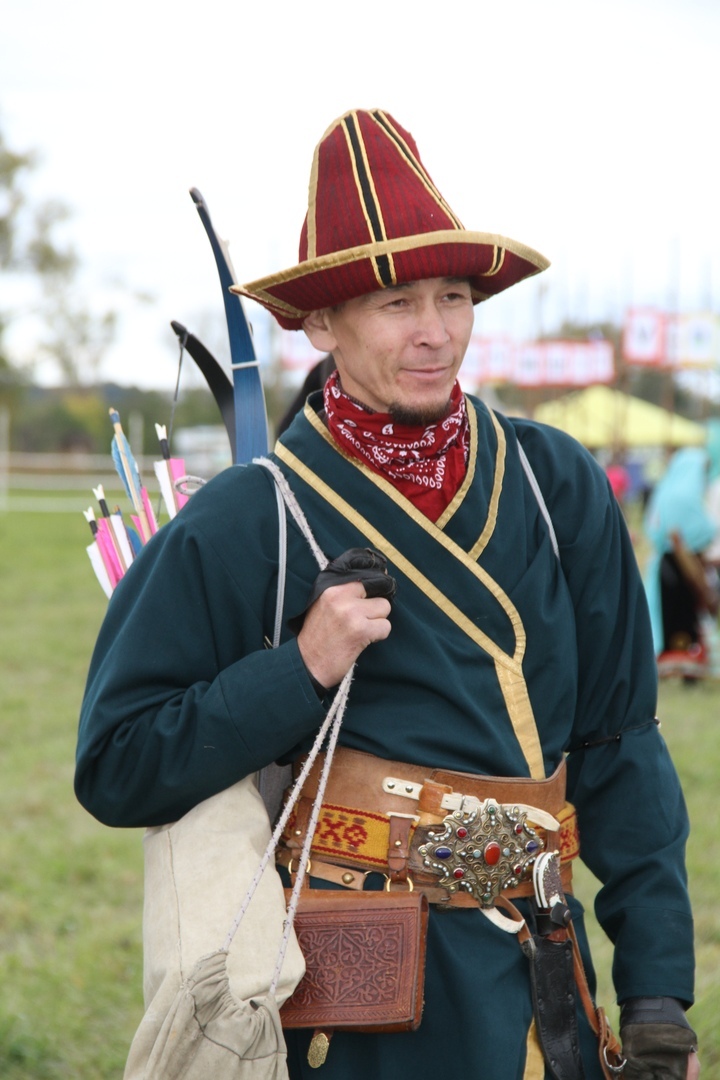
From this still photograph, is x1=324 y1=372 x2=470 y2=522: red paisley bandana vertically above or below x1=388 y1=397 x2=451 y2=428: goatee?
below

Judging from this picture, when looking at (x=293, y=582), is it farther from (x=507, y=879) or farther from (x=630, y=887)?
(x=630, y=887)

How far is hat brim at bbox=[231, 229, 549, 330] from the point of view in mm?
1753

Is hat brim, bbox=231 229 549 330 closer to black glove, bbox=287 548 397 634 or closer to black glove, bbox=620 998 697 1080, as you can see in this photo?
black glove, bbox=287 548 397 634

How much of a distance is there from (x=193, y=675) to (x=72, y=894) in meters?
2.95

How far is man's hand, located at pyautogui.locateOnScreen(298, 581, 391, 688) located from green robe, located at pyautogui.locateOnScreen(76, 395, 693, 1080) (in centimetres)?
3

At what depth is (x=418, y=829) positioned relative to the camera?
1.74 meters

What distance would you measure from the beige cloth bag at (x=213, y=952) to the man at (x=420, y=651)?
67mm

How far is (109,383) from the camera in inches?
1794

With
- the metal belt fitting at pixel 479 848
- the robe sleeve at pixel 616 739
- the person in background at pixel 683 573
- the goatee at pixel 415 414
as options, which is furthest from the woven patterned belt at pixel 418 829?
the person in background at pixel 683 573

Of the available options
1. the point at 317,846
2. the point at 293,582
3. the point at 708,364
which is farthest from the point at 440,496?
the point at 708,364

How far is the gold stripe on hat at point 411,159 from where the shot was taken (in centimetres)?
186

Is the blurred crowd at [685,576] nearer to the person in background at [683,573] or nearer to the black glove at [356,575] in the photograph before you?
the person in background at [683,573]

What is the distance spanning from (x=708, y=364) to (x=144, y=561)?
2242 centimetres

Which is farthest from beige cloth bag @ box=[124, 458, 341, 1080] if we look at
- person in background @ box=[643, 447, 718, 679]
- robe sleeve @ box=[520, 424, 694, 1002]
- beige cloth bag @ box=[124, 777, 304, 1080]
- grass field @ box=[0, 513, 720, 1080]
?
person in background @ box=[643, 447, 718, 679]
